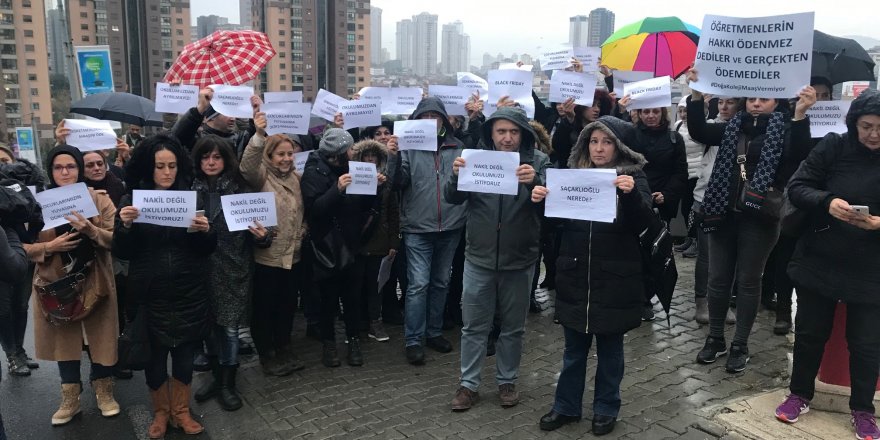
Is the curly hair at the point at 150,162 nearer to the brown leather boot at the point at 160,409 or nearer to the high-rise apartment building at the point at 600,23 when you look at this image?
the brown leather boot at the point at 160,409

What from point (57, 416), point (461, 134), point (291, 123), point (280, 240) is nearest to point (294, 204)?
point (280, 240)

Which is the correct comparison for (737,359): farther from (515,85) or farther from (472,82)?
(472,82)

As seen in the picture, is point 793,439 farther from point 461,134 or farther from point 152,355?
point 152,355

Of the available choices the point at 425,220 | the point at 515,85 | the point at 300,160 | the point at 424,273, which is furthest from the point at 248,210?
the point at 515,85

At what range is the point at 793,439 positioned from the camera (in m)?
4.19

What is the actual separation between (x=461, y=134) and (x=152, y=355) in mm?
3530

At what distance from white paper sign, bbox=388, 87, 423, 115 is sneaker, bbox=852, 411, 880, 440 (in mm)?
4691

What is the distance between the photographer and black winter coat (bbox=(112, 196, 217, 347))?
4395 mm

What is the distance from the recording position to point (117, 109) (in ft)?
30.0

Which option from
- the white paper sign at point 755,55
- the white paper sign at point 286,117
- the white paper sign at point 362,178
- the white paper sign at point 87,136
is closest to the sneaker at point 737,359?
the white paper sign at point 755,55

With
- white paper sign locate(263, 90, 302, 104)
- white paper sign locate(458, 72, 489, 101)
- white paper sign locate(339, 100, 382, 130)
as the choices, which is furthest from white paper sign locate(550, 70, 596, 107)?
white paper sign locate(263, 90, 302, 104)

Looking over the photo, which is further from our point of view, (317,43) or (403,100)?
(317,43)

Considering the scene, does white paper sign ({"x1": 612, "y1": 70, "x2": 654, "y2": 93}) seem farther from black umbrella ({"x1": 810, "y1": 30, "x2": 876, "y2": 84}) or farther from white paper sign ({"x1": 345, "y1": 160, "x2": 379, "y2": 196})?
white paper sign ({"x1": 345, "y1": 160, "x2": 379, "y2": 196})

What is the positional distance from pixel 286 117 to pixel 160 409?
8.46 ft
